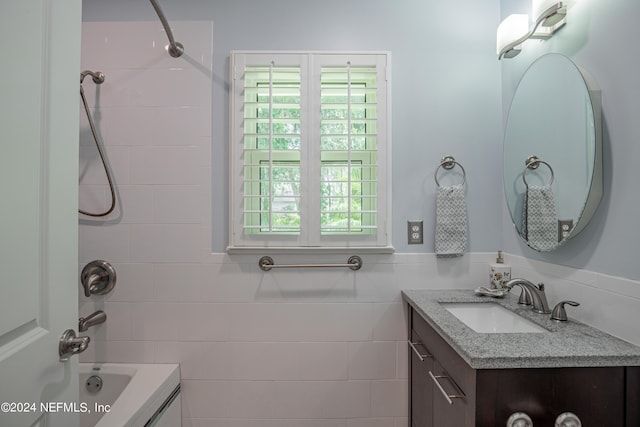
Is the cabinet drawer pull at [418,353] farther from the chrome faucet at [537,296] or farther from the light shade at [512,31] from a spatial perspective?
the light shade at [512,31]

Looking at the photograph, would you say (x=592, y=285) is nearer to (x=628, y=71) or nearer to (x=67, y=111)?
(x=628, y=71)

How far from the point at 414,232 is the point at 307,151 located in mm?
656

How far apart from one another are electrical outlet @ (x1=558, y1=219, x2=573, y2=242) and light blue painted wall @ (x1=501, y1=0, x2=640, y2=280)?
0.04 metres

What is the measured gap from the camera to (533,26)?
119cm

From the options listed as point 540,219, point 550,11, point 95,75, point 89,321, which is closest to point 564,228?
point 540,219

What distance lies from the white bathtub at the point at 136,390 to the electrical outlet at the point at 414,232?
1.29 meters

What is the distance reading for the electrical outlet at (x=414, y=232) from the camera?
1.54 metres

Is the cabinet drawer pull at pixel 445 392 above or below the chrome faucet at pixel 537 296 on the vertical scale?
below

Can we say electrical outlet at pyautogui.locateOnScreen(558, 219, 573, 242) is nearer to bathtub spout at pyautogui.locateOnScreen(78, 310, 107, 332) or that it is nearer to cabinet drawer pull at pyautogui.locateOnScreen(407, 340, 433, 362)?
cabinet drawer pull at pyautogui.locateOnScreen(407, 340, 433, 362)

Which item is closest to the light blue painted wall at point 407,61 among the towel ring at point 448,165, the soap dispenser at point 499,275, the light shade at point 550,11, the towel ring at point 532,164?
the towel ring at point 448,165

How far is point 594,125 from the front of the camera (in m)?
1.01

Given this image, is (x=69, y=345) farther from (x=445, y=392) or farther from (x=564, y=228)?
(x=564, y=228)

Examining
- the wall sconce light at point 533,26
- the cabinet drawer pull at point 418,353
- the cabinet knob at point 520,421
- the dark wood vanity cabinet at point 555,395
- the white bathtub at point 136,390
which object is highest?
the wall sconce light at point 533,26

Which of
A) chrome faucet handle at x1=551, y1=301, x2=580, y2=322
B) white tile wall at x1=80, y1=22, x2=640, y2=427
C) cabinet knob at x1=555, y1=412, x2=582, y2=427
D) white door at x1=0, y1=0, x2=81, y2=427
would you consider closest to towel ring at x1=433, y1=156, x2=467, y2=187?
white tile wall at x1=80, y1=22, x2=640, y2=427
